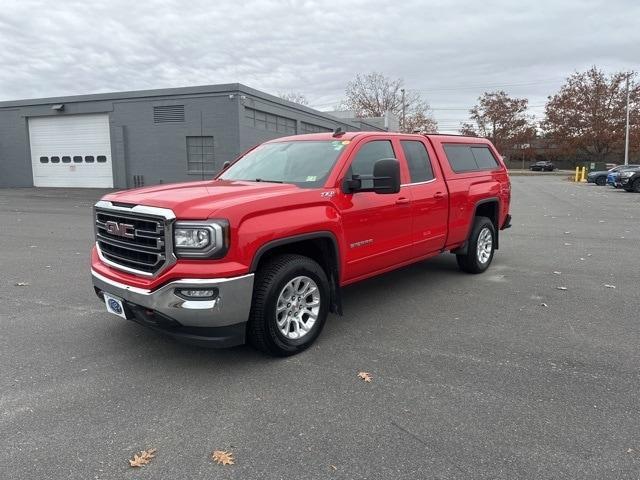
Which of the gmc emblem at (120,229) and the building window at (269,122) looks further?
the building window at (269,122)

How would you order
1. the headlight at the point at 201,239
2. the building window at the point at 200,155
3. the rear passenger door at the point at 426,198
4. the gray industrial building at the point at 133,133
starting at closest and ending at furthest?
1. the headlight at the point at 201,239
2. the rear passenger door at the point at 426,198
3. the gray industrial building at the point at 133,133
4. the building window at the point at 200,155

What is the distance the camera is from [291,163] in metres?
5.09

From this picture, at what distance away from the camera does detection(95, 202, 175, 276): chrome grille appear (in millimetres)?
3650

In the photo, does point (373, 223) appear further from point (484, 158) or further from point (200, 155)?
point (200, 155)

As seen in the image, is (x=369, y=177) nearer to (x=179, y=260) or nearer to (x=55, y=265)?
(x=179, y=260)

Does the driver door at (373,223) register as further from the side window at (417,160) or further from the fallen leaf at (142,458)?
the fallen leaf at (142,458)

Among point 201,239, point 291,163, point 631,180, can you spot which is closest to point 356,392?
point 201,239

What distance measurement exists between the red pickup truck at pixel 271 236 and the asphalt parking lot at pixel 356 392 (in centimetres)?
44

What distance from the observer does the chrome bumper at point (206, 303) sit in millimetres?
3551

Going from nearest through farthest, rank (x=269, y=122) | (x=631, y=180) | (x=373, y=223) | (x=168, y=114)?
1. (x=373, y=223)
2. (x=168, y=114)
3. (x=269, y=122)
4. (x=631, y=180)

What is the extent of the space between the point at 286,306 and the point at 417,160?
267 cm

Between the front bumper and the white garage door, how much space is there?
23732 mm

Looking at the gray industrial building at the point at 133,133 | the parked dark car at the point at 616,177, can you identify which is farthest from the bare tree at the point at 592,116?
the gray industrial building at the point at 133,133

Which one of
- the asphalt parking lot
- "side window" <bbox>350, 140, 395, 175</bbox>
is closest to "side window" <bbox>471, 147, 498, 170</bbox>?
the asphalt parking lot
